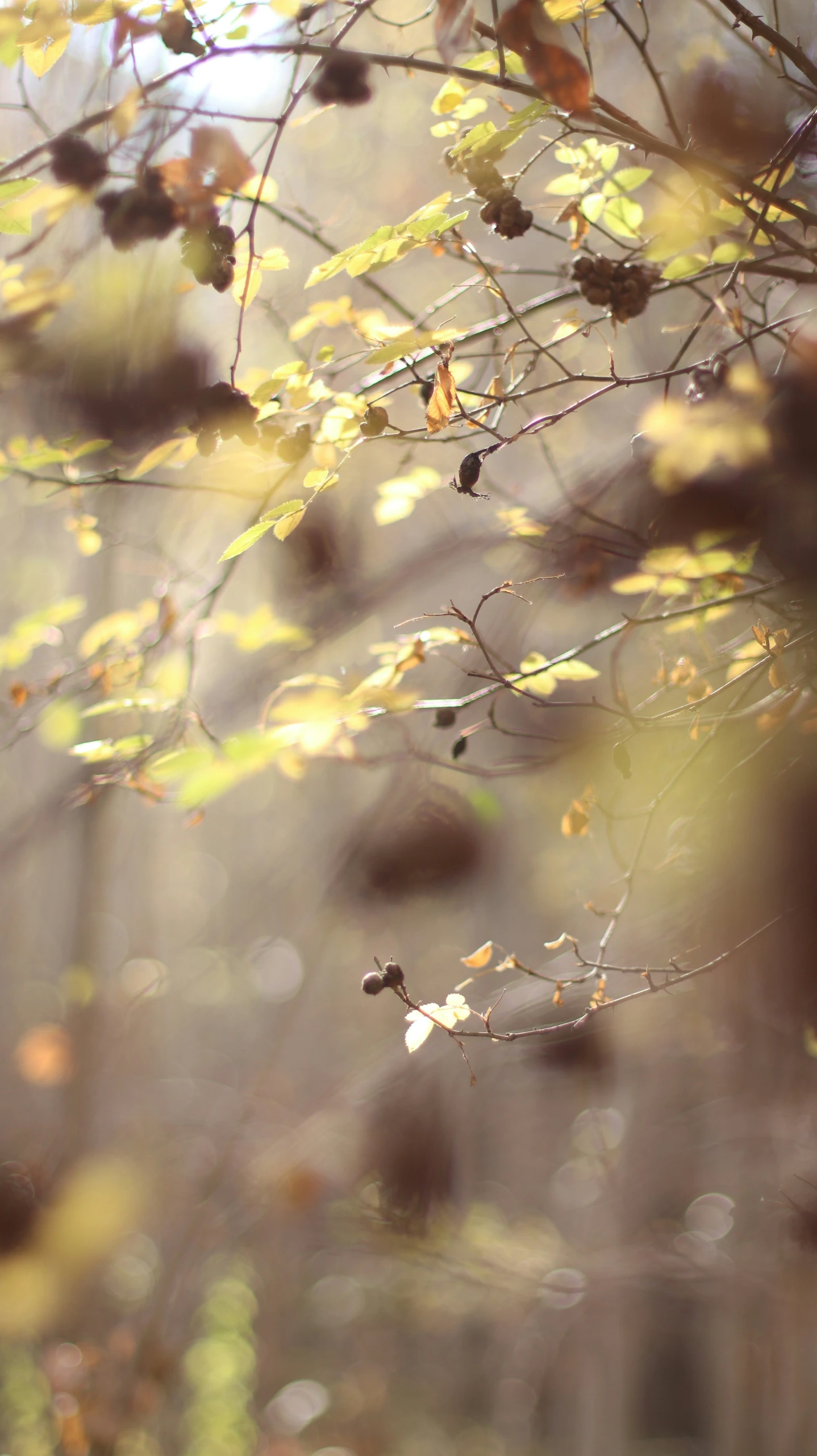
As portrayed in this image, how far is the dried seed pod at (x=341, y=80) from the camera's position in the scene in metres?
0.57

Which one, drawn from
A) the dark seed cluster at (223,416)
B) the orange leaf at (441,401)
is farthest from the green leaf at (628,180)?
the dark seed cluster at (223,416)

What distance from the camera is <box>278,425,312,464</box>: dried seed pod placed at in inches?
27.2

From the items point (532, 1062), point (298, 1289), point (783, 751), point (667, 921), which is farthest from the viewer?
point (298, 1289)

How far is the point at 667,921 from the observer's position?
119 centimetres

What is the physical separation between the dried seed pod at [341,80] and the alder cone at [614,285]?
7.4 inches

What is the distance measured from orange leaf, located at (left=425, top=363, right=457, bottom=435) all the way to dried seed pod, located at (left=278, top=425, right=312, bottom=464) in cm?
13

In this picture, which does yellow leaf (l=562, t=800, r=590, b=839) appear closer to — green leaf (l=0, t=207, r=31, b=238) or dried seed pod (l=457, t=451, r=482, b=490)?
dried seed pod (l=457, t=451, r=482, b=490)

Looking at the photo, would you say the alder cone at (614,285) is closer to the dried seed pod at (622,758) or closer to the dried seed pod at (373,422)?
the dried seed pod at (373,422)

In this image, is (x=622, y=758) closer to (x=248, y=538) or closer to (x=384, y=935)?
(x=248, y=538)

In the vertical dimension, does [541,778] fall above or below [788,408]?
below

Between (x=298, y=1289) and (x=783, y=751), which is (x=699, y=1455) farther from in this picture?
(x=783, y=751)

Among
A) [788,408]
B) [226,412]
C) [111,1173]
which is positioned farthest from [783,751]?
[111,1173]

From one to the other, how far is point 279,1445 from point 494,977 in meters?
2.08

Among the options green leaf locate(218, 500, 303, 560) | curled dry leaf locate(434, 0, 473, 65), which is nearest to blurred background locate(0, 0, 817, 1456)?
green leaf locate(218, 500, 303, 560)
